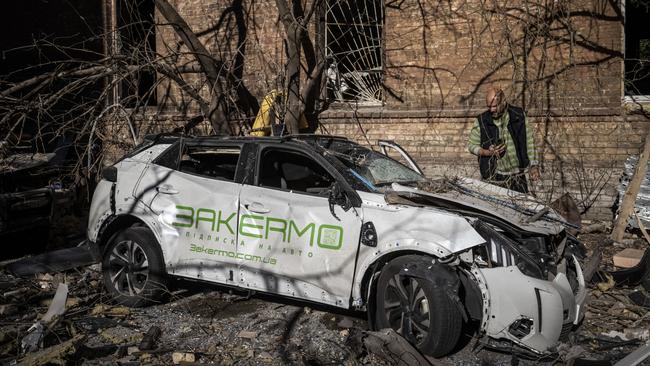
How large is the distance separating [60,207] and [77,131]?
3.70 ft

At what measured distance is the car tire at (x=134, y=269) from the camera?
5.84m

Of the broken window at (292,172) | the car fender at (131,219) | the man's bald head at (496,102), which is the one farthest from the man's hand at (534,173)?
the car fender at (131,219)

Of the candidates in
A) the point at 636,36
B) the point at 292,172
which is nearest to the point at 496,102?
the point at 292,172

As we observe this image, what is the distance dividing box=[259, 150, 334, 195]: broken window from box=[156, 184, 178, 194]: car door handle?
94 centimetres

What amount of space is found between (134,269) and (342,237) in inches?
90.0

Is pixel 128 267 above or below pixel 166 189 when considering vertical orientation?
below

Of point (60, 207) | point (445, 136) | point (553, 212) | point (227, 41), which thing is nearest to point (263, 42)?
point (227, 41)

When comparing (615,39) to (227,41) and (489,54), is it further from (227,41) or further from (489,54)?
(227,41)

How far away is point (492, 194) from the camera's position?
6043 millimetres

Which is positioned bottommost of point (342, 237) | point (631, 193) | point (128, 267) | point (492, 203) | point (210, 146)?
point (128, 267)

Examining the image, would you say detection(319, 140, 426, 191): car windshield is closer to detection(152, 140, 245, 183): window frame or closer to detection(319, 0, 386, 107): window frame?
detection(152, 140, 245, 183): window frame

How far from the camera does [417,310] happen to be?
4.65 m

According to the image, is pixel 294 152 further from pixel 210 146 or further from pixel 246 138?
pixel 210 146

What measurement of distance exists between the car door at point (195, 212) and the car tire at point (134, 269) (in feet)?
0.49
